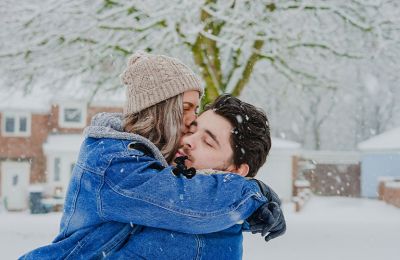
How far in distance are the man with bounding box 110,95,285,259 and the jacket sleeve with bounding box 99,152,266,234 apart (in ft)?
0.24

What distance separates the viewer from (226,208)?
1.74 meters

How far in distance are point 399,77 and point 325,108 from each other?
1434 inches

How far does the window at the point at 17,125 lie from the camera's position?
2527 cm

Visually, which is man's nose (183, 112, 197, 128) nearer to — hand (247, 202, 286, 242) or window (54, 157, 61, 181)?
hand (247, 202, 286, 242)

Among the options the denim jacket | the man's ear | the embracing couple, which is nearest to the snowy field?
the man's ear

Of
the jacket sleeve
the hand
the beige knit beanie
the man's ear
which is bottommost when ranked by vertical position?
the hand

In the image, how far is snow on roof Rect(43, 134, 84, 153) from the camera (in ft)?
80.8

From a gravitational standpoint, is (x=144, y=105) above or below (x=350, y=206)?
above

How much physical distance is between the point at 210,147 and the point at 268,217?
361 millimetres

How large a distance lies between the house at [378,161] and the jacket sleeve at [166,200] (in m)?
27.2

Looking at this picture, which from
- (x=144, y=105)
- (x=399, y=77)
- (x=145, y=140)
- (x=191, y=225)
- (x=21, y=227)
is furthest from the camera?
(x=21, y=227)

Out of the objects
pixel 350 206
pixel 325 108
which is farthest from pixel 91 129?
pixel 325 108

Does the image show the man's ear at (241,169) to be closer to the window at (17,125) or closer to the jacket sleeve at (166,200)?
the jacket sleeve at (166,200)

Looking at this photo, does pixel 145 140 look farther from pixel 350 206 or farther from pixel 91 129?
pixel 350 206
